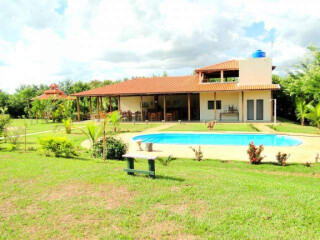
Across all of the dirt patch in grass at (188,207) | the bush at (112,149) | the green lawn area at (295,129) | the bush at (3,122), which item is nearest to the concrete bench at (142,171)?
the dirt patch in grass at (188,207)

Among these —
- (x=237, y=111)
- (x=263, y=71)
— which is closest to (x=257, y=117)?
(x=237, y=111)

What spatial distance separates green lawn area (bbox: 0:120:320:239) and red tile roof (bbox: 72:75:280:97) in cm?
1629

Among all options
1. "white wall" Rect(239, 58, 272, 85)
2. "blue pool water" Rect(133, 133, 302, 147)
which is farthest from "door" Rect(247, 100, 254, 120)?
"blue pool water" Rect(133, 133, 302, 147)

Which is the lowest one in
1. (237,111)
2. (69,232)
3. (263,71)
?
(69,232)

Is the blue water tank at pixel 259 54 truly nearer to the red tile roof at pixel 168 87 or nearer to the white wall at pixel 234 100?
the red tile roof at pixel 168 87

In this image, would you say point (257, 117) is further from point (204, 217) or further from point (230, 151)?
point (204, 217)

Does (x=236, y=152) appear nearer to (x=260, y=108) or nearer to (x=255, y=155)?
(x=255, y=155)

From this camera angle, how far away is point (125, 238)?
144 inches

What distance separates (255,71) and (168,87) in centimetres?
784

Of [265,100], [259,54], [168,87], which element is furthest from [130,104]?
[259,54]

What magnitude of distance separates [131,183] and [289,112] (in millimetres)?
23954

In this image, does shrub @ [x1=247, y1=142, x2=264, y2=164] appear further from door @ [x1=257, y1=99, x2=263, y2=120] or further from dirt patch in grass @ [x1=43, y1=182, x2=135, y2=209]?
door @ [x1=257, y1=99, x2=263, y2=120]

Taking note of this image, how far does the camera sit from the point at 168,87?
82.9 feet

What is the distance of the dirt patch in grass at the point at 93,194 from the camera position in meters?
4.87
